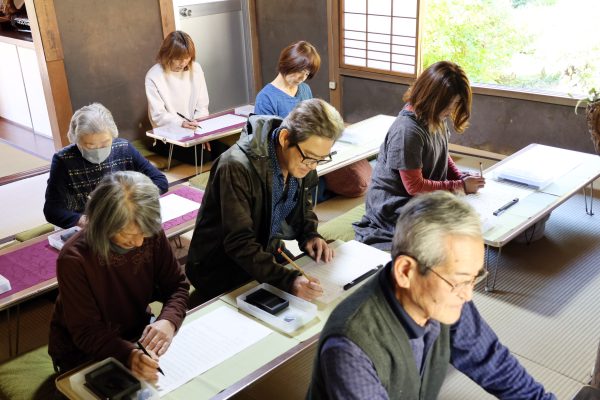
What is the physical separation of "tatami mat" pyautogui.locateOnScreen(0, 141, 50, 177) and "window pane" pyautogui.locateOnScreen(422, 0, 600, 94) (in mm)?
3671

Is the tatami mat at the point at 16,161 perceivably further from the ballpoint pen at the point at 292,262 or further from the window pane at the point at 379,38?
the ballpoint pen at the point at 292,262

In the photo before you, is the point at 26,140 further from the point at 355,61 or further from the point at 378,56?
Result: the point at 378,56

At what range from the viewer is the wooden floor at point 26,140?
6219 millimetres

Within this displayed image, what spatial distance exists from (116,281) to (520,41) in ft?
14.2

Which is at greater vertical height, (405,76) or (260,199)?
(260,199)

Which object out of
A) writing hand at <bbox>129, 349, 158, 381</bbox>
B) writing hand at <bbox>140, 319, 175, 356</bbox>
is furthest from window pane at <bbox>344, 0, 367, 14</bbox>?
writing hand at <bbox>129, 349, 158, 381</bbox>

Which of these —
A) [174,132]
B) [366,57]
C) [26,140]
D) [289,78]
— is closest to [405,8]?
[366,57]

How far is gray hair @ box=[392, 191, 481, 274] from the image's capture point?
4.73 ft

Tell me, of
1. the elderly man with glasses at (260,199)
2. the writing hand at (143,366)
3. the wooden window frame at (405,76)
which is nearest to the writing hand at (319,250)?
the elderly man with glasses at (260,199)

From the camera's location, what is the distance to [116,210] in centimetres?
205

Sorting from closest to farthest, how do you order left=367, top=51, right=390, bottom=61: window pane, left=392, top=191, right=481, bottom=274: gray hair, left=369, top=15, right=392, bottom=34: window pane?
1. left=392, top=191, right=481, bottom=274: gray hair
2. left=369, top=15, right=392, bottom=34: window pane
3. left=367, top=51, right=390, bottom=61: window pane

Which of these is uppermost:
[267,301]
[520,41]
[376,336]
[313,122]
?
[313,122]

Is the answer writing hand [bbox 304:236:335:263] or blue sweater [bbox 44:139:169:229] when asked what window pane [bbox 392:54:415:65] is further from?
writing hand [bbox 304:236:335:263]

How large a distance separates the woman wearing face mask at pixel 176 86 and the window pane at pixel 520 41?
2099 mm
